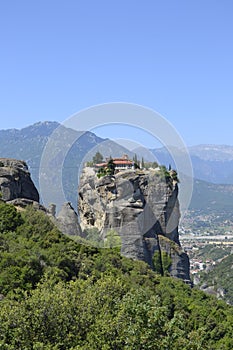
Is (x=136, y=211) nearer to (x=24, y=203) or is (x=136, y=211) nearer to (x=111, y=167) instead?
(x=111, y=167)

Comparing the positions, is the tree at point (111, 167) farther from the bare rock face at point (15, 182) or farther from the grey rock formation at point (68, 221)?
the bare rock face at point (15, 182)

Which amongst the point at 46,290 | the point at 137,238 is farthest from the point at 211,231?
the point at 46,290

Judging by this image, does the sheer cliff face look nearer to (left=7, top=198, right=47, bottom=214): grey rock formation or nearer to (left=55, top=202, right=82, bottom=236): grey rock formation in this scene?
(left=55, top=202, right=82, bottom=236): grey rock formation

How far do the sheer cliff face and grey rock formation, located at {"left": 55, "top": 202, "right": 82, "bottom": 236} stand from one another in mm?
1495

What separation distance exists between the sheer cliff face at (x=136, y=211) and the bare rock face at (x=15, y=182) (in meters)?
2.36

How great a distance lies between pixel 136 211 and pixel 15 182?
5.55 metres

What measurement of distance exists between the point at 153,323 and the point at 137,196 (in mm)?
17600

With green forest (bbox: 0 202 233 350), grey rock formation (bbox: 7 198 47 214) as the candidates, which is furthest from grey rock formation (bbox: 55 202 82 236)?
green forest (bbox: 0 202 233 350)

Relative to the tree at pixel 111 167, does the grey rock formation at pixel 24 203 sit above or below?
below

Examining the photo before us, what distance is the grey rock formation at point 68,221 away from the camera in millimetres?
23984

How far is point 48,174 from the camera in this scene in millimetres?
18688

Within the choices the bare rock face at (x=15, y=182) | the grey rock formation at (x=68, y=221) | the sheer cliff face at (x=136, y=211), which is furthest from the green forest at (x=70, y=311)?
the sheer cliff face at (x=136, y=211)

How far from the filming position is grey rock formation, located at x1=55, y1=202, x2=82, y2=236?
24.0m

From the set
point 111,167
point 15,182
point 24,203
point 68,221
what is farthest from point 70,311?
point 111,167
